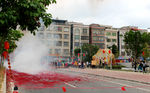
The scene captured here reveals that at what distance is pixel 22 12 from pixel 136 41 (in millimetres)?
46992

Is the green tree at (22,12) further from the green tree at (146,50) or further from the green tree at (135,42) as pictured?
the green tree at (146,50)

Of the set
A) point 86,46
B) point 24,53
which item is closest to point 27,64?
point 24,53

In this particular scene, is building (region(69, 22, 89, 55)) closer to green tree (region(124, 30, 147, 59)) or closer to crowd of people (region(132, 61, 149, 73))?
green tree (region(124, 30, 147, 59))

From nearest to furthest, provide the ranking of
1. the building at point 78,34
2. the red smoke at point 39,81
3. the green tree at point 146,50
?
the red smoke at point 39,81, the green tree at point 146,50, the building at point 78,34

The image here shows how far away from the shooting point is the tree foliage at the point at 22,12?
7160 millimetres

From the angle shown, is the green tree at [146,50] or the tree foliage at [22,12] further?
the green tree at [146,50]

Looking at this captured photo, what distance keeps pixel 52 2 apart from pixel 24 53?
2624 centimetres

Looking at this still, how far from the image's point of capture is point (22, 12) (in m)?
7.64

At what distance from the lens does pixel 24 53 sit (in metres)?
33.8

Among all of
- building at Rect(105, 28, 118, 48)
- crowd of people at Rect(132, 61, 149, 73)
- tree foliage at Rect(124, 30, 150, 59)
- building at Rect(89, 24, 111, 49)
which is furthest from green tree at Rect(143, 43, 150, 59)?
building at Rect(105, 28, 118, 48)

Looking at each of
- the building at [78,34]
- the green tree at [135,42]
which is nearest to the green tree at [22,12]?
the green tree at [135,42]

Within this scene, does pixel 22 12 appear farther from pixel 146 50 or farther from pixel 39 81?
pixel 146 50

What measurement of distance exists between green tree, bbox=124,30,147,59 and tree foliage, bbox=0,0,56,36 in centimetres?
4557

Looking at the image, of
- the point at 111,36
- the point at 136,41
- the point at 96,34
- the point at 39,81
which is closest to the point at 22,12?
the point at 39,81
